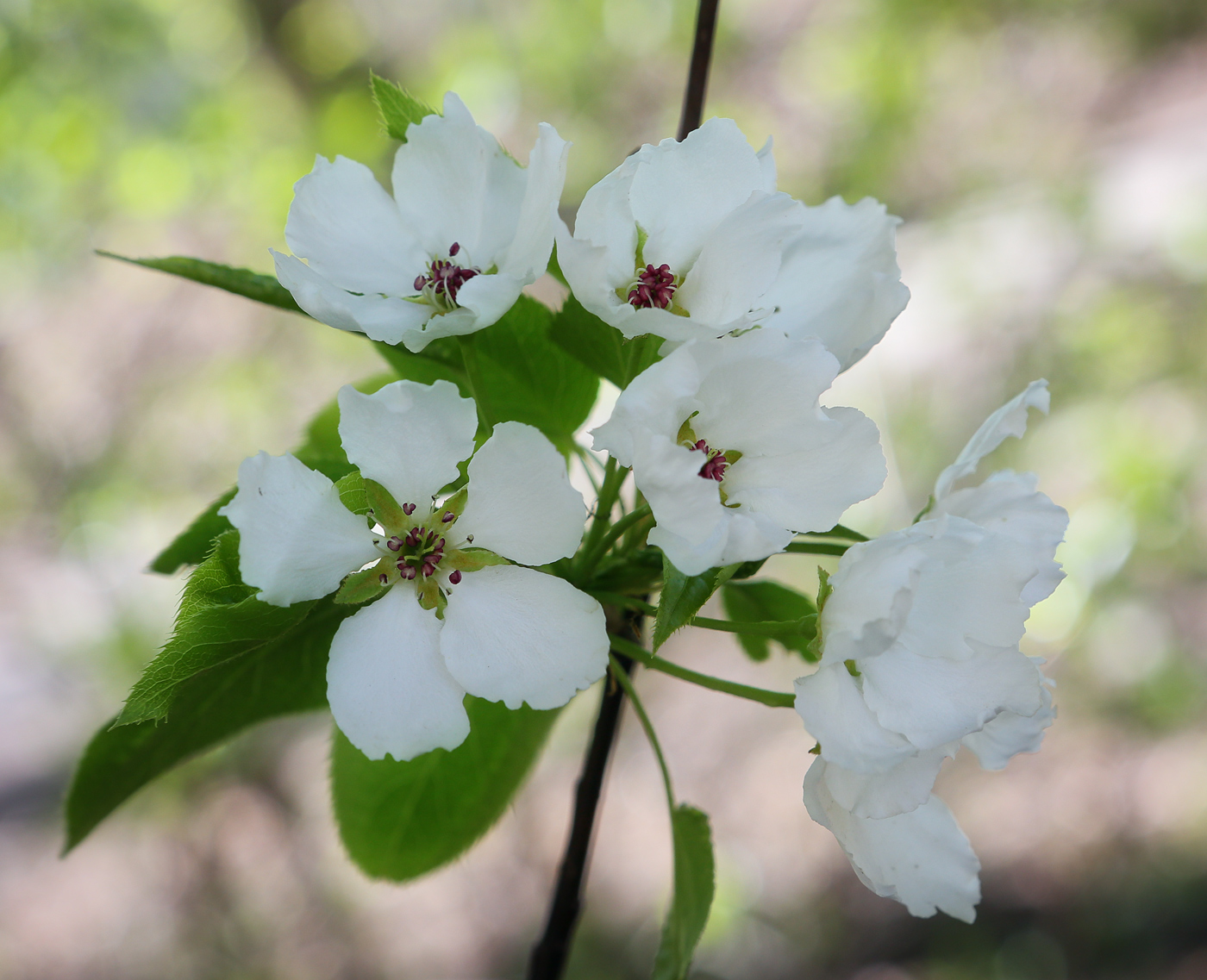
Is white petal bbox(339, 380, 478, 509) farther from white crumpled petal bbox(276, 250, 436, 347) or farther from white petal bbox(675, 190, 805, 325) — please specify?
white petal bbox(675, 190, 805, 325)

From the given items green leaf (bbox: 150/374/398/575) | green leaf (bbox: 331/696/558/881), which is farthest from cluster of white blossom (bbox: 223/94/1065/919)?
green leaf (bbox: 331/696/558/881)

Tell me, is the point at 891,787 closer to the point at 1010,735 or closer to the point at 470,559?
the point at 1010,735

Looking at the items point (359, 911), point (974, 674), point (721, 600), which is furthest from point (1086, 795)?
point (974, 674)

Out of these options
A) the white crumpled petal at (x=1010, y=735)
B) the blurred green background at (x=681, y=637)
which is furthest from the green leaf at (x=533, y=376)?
the blurred green background at (x=681, y=637)

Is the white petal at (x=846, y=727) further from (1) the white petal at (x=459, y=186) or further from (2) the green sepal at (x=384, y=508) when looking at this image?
(1) the white petal at (x=459, y=186)

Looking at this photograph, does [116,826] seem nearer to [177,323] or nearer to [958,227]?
[177,323]

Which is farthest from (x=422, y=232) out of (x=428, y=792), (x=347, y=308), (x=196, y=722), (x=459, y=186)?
(x=428, y=792)

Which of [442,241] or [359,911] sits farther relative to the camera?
[359,911]
